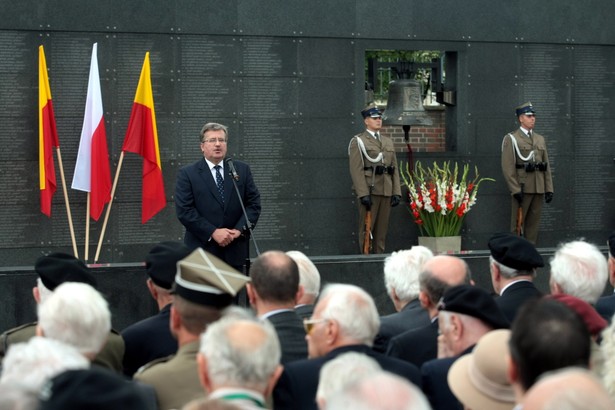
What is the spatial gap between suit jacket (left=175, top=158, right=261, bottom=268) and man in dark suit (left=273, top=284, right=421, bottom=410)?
474 cm

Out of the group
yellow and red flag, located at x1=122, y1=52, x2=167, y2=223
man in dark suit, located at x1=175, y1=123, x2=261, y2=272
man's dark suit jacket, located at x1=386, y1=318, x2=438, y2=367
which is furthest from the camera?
yellow and red flag, located at x1=122, y1=52, x2=167, y2=223

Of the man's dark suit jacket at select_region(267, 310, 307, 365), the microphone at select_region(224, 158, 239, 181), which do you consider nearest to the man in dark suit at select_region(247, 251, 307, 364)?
the man's dark suit jacket at select_region(267, 310, 307, 365)

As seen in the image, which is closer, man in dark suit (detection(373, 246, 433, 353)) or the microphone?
man in dark suit (detection(373, 246, 433, 353))

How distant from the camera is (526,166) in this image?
13.2 meters

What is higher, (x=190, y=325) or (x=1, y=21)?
(x=1, y=21)

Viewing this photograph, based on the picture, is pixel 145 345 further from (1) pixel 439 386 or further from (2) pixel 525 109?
(2) pixel 525 109

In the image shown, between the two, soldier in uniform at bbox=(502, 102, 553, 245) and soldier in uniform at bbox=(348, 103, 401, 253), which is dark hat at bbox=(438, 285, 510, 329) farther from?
soldier in uniform at bbox=(502, 102, 553, 245)

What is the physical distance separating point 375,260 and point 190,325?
637 centimetres

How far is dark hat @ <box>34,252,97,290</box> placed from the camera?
521cm

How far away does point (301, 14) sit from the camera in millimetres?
12672

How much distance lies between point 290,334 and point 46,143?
7487 millimetres

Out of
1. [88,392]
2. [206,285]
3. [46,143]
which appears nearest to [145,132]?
[46,143]

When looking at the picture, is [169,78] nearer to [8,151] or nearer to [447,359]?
[8,151]

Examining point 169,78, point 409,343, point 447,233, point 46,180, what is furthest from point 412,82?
point 409,343
